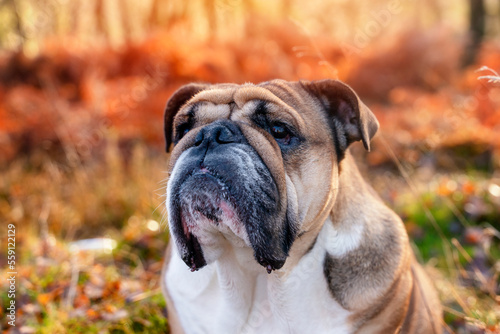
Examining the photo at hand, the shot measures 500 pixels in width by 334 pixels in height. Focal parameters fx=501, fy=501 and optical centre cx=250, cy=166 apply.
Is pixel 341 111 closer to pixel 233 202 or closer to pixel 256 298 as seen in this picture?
pixel 233 202

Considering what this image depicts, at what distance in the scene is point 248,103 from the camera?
8.68ft

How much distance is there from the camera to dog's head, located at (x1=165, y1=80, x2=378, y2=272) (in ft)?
7.61

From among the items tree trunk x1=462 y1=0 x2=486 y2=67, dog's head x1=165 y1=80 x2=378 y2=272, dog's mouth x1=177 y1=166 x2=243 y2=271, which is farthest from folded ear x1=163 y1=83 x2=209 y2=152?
tree trunk x1=462 y1=0 x2=486 y2=67

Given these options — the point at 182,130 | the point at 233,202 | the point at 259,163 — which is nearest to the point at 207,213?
the point at 233,202

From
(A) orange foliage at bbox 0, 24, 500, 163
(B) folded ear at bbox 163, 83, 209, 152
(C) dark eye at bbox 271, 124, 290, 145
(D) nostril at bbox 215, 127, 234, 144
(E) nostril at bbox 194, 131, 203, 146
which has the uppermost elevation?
(D) nostril at bbox 215, 127, 234, 144

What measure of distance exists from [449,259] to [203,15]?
13.8 metres

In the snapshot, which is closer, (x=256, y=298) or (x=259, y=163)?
(x=259, y=163)

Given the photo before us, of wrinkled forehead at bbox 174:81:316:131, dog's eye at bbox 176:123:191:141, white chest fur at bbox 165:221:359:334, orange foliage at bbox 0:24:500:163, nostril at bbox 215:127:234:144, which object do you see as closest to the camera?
nostril at bbox 215:127:234:144

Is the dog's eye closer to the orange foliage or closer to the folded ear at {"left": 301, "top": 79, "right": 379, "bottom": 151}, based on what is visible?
the folded ear at {"left": 301, "top": 79, "right": 379, "bottom": 151}

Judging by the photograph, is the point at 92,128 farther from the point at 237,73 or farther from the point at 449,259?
the point at 449,259

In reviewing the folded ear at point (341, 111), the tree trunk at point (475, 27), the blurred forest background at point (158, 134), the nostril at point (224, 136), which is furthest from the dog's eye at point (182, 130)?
the tree trunk at point (475, 27)

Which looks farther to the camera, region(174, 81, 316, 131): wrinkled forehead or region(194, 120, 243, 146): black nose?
region(174, 81, 316, 131): wrinkled forehead

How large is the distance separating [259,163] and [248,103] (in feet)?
1.40

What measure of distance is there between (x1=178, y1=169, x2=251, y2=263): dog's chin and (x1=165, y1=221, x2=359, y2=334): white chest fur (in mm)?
247
